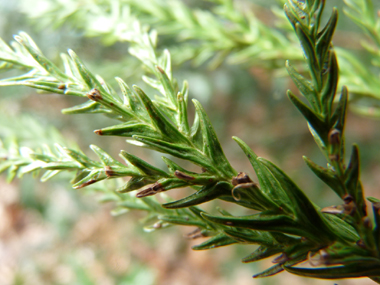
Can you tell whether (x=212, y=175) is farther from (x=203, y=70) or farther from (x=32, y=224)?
(x=32, y=224)

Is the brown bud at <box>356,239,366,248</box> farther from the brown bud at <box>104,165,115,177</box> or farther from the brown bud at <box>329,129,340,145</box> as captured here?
the brown bud at <box>104,165,115,177</box>

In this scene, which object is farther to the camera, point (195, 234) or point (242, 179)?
point (195, 234)

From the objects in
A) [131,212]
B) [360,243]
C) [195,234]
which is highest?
[360,243]

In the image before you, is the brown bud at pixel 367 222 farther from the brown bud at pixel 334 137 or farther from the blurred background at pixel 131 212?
the blurred background at pixel 131 212

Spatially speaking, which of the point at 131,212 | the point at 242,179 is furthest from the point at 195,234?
the point at 131,212

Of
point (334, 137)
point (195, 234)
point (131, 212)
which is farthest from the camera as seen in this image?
point (131, 212)

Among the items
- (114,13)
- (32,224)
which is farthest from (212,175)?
(32,224)

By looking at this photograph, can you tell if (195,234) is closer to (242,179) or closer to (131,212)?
(242,179)

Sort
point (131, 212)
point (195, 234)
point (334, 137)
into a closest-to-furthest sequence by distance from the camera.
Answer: point (334, 137) < point (195, 234) < point (131, 212)

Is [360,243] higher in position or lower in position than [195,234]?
higher
